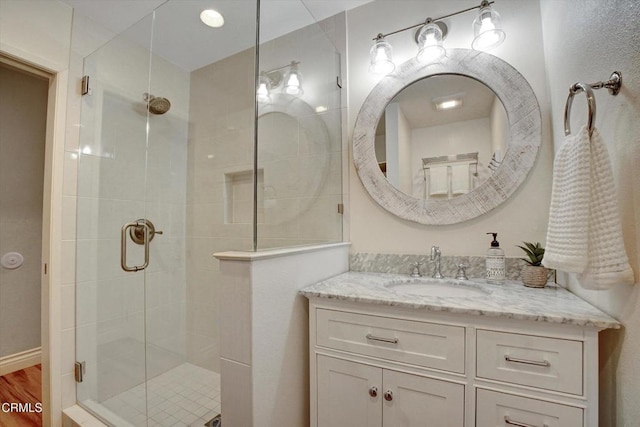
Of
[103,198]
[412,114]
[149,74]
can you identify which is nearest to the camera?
[412,114]

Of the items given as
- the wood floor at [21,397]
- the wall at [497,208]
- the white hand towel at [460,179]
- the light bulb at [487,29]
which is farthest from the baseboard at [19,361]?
the light bulb at [487,29]

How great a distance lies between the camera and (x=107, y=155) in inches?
64.4

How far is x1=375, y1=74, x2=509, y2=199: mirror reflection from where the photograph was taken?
133 centimetres

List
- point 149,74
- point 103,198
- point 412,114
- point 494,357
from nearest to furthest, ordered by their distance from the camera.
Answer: point 494,357 → point 412,114 → point 103,198 → point 149,74

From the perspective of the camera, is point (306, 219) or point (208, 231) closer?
point (306, 219)

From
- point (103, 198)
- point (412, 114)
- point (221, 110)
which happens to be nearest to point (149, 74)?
point (221, 110)

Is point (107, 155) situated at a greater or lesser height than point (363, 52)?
lesser

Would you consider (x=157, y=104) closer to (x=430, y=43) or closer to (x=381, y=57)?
(x=381, y=57)

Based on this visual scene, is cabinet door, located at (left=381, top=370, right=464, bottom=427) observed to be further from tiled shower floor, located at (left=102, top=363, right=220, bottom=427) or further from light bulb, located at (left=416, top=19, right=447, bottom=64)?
light bulb, located at (left=416, top=19, right=447, bottom=64)

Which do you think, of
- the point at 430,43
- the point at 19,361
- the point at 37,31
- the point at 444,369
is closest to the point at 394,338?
the point at 444,369

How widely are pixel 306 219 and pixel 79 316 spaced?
4.73 ft

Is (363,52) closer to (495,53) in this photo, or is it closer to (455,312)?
(495,53)

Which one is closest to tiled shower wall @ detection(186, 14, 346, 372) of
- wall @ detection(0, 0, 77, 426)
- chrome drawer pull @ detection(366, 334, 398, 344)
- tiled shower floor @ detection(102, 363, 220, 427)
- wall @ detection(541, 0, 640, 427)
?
tiled shower floor @ detection(102, 363, 220, 427)

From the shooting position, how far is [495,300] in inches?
36.4
